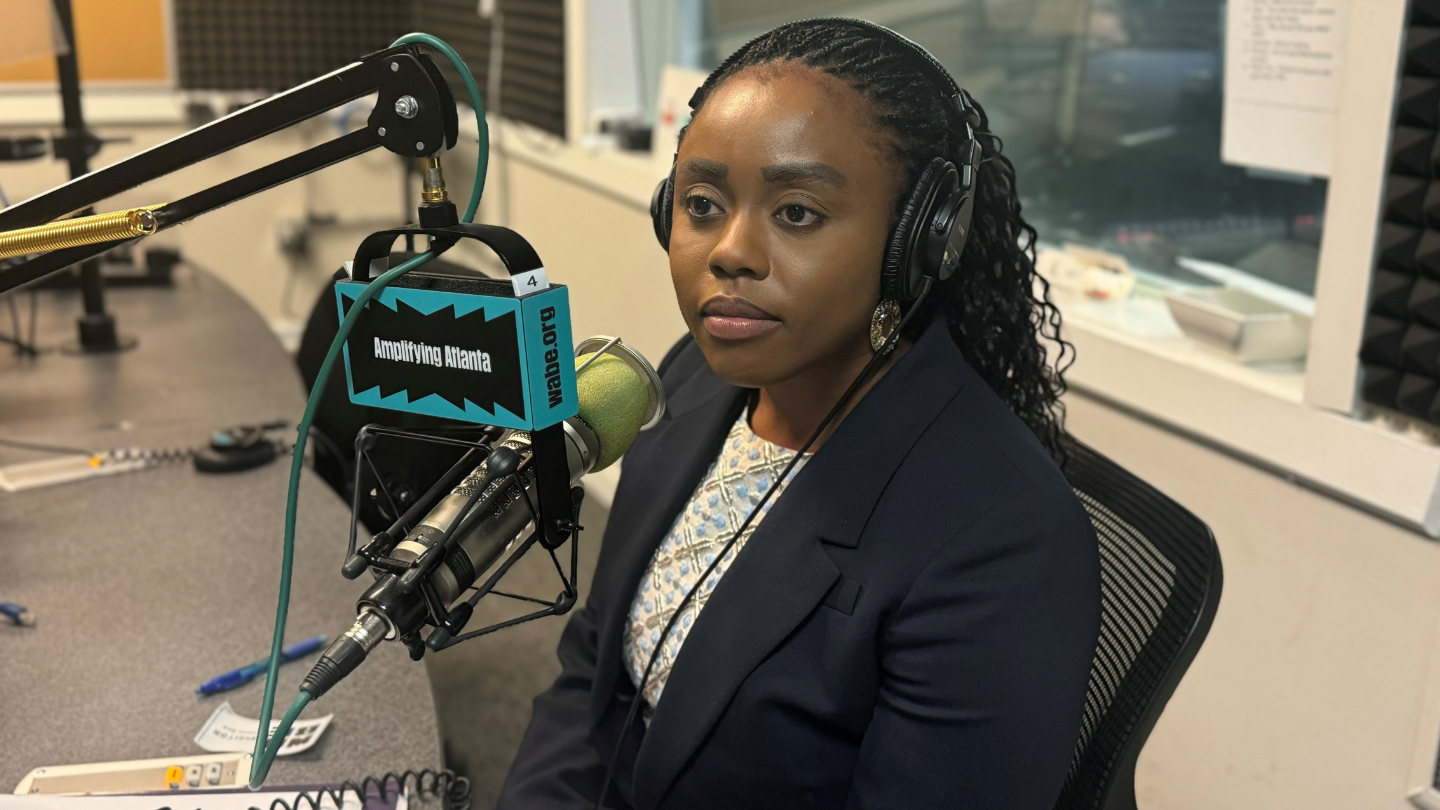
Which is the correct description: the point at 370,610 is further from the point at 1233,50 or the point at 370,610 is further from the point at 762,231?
the point at 1233,50

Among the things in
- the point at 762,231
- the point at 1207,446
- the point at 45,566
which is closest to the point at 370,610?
the point at 762,231

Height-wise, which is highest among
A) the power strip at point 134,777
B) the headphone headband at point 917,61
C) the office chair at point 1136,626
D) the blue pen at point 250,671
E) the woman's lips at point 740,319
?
the headphone headband at point 917,61

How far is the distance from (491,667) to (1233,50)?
76.4 inches

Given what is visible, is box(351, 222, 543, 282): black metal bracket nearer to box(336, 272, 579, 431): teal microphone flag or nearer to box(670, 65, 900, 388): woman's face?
box(336, 272, 579, 431): teal microphone flag

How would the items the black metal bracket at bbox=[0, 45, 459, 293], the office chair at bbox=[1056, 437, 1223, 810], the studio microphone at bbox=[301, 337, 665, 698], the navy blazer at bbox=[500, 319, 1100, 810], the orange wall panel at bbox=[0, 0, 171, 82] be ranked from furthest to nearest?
the orange wall panel at bbox=[0, 0, 171, 82], the office chair at bbox=[1056, 437, 1223, 810], the navy blazer at bbox=[500, 319, 1100, 810], the black metal bracket at bbox=[0, 45, 459, 293], the studio microphone at bbox=[301, 337, 665, 698]

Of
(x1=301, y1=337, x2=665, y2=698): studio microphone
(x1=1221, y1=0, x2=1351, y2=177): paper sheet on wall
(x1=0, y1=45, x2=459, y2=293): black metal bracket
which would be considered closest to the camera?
(x1=301, y1=337, x2=665, y2=698): studio microphone

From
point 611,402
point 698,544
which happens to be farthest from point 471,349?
point 698,544

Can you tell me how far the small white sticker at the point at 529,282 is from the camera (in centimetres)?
59

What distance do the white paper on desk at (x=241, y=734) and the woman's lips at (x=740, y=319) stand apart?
564 mm

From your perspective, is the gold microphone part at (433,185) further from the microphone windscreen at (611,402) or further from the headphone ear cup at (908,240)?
the headphone ear cup at (908,240)

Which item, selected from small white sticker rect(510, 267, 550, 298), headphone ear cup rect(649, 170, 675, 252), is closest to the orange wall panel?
headphone ear cup rect(649, 170, 675, 252)

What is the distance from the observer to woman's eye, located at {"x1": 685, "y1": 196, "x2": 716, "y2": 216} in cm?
88

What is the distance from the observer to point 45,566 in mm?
1419

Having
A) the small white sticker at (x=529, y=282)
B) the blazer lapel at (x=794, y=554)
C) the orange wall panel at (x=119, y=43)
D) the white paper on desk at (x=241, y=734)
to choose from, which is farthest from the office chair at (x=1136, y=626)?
the orange wall panel at (x=119, y=43)
